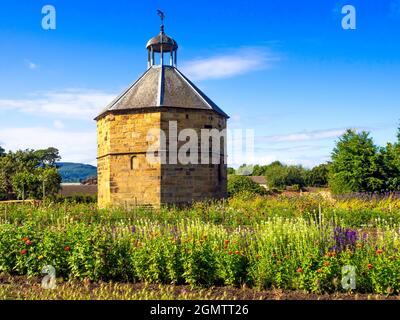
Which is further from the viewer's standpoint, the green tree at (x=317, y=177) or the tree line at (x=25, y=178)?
the green tree at (x=317, y=177)

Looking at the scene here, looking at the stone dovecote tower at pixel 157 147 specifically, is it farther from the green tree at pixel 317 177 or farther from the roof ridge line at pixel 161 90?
the green tree at pixel 317 177

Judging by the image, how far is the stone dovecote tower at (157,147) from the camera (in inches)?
741

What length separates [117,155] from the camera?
19.4 metres

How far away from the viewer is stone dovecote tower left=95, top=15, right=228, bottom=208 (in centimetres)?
1883

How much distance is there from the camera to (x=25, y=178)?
39.3 m

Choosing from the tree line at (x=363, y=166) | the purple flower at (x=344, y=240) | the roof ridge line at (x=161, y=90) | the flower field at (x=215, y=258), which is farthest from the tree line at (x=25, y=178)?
the purple flower at (x=344, y=240)

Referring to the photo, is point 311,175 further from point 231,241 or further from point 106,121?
point 231,241

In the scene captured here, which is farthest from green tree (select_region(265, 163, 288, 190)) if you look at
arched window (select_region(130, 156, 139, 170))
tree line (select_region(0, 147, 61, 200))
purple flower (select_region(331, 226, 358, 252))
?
purple flower (select_region(331, 226, 358, 252))

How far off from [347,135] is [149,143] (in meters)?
14.5

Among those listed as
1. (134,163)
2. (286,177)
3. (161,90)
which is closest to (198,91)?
(161,90)

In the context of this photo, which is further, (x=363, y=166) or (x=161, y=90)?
(x=363, y=166)

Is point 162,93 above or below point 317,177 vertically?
above

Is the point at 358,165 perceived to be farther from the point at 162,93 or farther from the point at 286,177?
the point at 286,177

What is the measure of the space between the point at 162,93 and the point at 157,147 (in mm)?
2585
